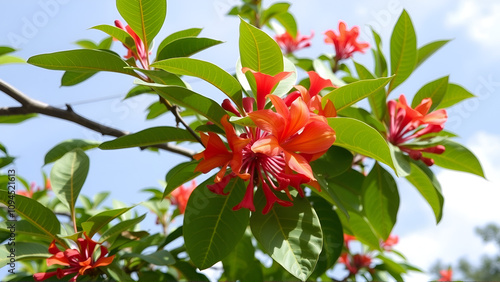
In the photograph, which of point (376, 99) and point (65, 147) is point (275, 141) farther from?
point (65, 147)

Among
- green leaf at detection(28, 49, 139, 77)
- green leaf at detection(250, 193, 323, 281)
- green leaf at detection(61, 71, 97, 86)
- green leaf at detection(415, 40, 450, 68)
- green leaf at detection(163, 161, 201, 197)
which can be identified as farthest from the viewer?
green leaf at detection(415, 40, 450, 68)

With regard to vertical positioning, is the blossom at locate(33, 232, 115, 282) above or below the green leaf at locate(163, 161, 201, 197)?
below

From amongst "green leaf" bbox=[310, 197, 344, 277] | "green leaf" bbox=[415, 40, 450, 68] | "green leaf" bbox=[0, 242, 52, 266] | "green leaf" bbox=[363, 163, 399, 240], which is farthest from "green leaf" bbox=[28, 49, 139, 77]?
"green leaf" bbox=[415, 40, 450, 68]

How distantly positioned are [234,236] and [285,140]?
0.50 meters

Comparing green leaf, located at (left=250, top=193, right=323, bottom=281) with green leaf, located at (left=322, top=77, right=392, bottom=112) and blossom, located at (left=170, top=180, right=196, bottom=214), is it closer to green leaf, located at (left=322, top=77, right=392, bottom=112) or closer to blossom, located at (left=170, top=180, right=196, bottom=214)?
green leaf, located at (left=322, top=77, right=392, bottom=112)

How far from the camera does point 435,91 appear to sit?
2189 mm

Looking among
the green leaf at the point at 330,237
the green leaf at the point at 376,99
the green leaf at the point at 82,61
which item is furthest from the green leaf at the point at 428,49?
the green leaf at the point at 82,61

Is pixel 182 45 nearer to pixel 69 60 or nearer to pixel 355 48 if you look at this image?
pixel 69 60

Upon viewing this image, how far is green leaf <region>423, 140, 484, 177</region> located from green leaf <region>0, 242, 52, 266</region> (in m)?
1.78

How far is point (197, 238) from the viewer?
154 cm

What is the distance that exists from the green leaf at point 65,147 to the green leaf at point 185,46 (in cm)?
76

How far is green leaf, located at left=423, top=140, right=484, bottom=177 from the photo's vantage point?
2131mm

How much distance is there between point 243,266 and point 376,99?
1.03 m

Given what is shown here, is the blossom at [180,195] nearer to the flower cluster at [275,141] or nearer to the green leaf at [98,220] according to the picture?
the green leaf at [98,220]
